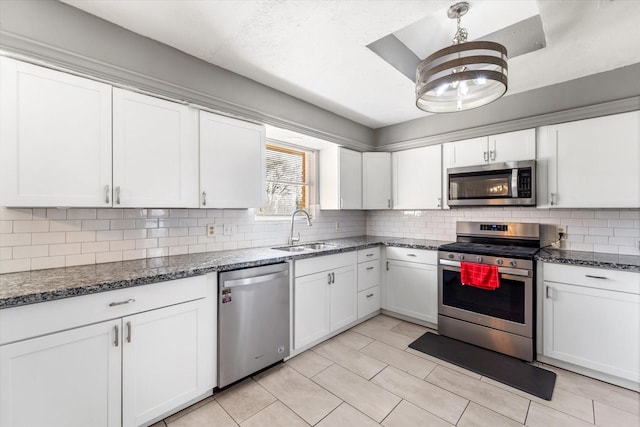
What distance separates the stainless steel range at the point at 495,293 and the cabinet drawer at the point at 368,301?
765 mm

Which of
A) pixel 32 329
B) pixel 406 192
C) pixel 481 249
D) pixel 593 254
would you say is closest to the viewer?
pixel 32 329

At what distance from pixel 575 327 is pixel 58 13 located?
13.9 ft

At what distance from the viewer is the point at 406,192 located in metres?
3.76

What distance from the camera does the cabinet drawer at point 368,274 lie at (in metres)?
3.31

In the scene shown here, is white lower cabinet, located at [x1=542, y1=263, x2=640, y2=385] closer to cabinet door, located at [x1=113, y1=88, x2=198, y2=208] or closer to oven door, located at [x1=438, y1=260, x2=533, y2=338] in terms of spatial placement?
oven door, located at [x1=438, y1=260, x2=533, y2=338]

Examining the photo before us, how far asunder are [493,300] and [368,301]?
51.4 inches

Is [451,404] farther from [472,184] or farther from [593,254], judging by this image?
[472,184]

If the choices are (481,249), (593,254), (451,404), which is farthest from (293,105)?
(593,254)

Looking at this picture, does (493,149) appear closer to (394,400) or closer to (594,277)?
(594,277)

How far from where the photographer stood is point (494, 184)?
3.00 m

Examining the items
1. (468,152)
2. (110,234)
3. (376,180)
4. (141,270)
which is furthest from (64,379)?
(468,152)

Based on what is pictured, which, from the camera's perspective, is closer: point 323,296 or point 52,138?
point 52,138

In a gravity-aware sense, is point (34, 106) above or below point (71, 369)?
above

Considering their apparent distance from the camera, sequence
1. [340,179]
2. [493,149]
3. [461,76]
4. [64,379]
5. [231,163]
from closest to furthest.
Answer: [64,379] < [461,76] < [231,163] < [493,149] < [340,179]
